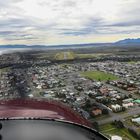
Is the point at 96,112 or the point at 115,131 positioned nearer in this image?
the point at 115,131

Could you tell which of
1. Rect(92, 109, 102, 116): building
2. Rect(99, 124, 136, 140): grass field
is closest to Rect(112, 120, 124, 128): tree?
Rect(99, 124, 136, 140): grass field

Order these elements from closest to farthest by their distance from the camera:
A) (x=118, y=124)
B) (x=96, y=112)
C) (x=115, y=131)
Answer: (x=115, y=131) → (x=118, y=124) → (x=96, y=112)

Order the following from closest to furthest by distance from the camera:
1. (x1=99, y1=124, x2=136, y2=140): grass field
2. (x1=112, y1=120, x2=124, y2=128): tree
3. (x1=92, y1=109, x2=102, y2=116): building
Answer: (x1=99, y1=124, x2=136, y2=140): grass field, (x1=112, y1=120, x2=124, y2=128): tree, (x1=92, y1=109, x2=102, y2=116): building

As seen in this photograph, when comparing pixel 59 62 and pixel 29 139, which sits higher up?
pixel 29 139

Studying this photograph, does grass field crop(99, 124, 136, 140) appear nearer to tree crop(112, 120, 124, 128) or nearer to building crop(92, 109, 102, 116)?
tree crop(112, 120, 124, 128)

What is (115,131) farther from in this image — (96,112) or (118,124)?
(96,112)

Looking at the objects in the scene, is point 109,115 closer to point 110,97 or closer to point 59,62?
point 110,97

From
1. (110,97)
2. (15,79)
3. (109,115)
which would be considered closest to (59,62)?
(15,79)

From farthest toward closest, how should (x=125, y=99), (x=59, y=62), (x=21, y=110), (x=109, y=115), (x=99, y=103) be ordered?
(x=59, y=62), (x=125, y=99), (x=99, y=103), (x=109, y=115), (x=21, y=110)

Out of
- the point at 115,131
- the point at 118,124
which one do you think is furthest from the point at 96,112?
the point at 115,131

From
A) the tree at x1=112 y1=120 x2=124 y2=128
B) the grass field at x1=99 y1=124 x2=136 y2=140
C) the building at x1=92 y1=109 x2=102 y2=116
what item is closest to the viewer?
the grass field at x1=99 y1=124 x2=136 y2=140

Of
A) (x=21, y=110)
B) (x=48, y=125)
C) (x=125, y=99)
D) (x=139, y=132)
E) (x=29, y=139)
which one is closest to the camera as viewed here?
(x=29, y=139)
